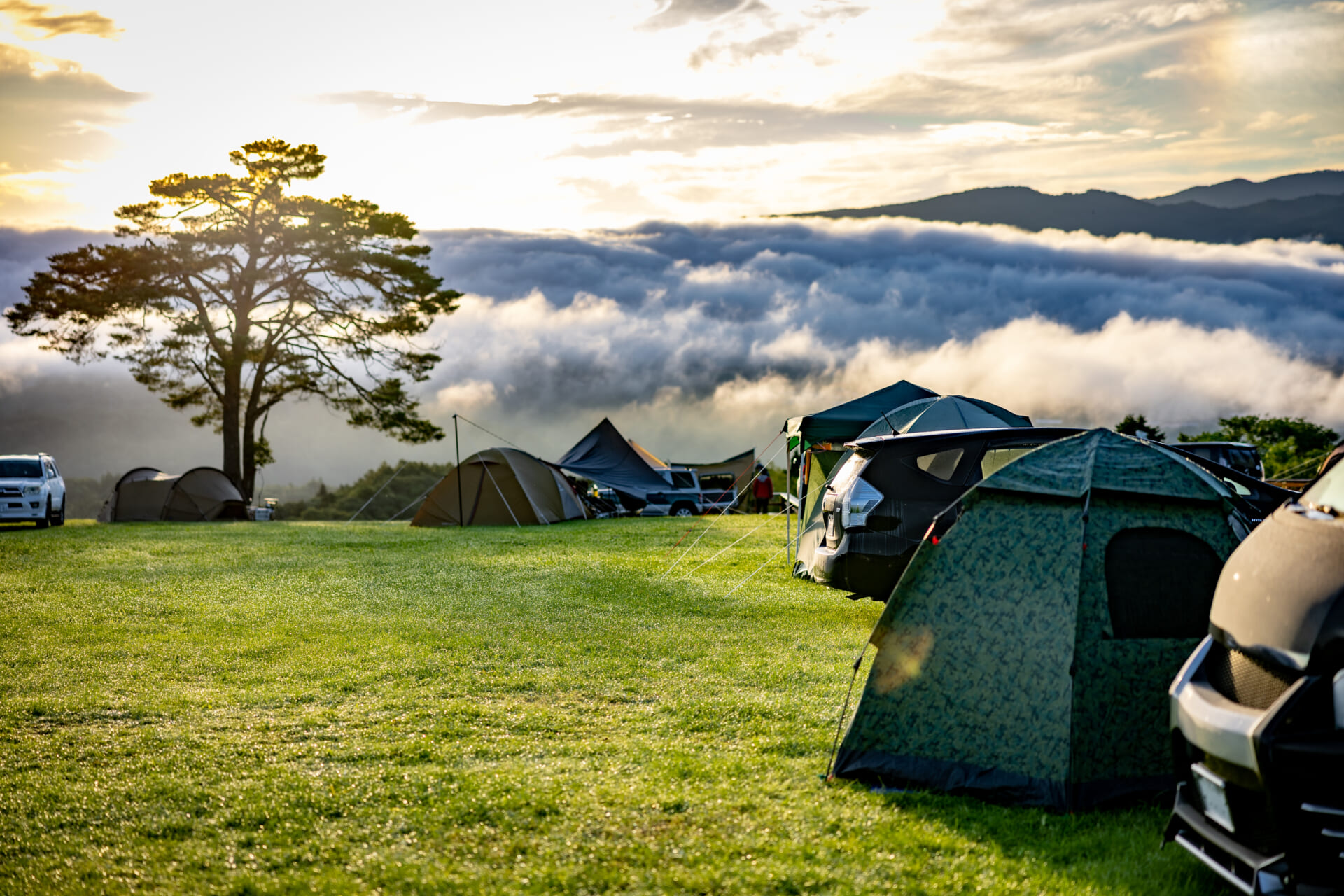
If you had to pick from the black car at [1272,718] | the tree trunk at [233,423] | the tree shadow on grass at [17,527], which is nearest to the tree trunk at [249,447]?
the tree trunk at [233,423]

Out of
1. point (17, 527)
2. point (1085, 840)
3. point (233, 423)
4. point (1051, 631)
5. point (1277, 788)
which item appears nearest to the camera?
point (1277, 788)

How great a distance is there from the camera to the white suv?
2288 cm

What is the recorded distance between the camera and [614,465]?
29.5 metres

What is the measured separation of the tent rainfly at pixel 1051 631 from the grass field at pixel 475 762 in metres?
0.24

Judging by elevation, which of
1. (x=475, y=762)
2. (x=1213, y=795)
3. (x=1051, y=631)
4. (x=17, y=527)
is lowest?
(x=17, y=527)

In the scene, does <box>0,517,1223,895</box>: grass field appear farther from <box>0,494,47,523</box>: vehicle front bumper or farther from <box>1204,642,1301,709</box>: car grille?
<box>0,494,47,523</box>: vehicle front bumper

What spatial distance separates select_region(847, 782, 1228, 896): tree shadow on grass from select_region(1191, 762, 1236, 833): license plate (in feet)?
1.71

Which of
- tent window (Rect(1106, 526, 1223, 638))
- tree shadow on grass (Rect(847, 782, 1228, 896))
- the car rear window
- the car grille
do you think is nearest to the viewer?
the car grille

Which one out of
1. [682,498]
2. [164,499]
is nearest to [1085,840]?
[682,498]

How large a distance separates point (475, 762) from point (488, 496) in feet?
62.8

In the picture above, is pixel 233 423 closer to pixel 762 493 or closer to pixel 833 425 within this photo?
pixel 762 493

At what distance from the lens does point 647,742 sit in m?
5.85

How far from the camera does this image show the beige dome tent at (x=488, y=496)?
24188mm

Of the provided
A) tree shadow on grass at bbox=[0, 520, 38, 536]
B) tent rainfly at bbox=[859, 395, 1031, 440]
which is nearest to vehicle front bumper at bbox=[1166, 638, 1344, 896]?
tent rainfly at bbox=[859, 395, 1031, 440]
